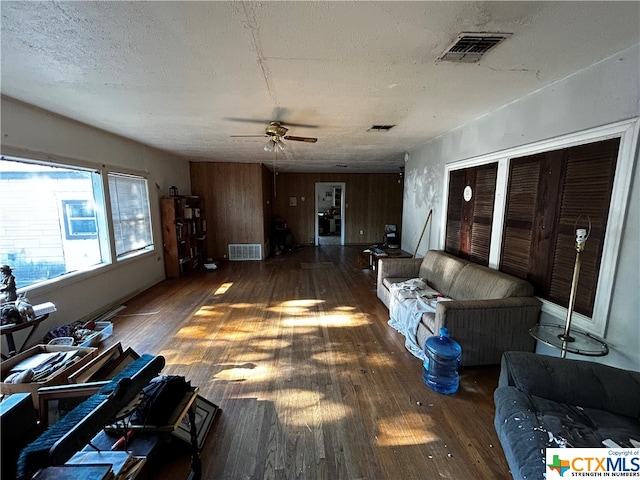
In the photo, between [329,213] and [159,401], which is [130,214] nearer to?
[159,401]

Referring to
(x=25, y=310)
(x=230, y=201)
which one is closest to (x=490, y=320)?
(x=25, y=310)

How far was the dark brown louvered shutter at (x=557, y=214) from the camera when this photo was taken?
185cm

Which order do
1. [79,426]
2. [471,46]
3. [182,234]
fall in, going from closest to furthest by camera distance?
[79,426]
[471,46]
[182,234]

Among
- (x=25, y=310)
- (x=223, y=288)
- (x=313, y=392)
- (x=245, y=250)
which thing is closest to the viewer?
(x=313, y=392)

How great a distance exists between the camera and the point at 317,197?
28.6 feet

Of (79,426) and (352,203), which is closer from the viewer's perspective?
(79,426)

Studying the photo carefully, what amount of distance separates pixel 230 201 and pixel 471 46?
5.83 m

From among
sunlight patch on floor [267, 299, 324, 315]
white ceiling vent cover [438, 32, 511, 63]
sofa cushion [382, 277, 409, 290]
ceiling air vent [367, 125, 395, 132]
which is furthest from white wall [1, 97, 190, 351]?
sofa cushion [382, 277, 409, 290]

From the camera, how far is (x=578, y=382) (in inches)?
56.9

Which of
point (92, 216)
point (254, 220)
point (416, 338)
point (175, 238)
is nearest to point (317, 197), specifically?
point (254, 220)

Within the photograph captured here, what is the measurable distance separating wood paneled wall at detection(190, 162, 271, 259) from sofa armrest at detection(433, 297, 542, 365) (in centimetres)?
519

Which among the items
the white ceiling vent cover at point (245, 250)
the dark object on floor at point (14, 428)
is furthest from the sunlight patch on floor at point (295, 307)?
the white ceiling vent cover at point (245, 250)

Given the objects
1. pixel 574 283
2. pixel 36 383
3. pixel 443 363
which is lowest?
pixel 443 363

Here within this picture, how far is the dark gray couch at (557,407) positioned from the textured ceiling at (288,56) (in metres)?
1.85
